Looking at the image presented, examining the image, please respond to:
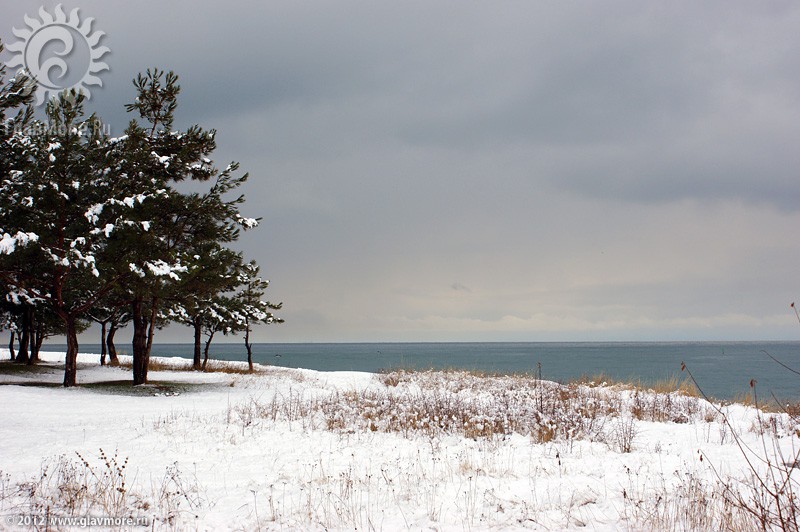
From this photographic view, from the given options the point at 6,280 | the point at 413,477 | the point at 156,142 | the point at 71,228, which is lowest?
the point at 413,477

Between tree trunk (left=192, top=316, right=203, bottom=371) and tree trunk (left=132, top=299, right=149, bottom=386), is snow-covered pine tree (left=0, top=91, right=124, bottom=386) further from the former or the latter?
tree trunk (left=192, top=316, right=203, bottom=371)

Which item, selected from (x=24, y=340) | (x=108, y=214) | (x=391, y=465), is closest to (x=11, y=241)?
(x=108, y=214)

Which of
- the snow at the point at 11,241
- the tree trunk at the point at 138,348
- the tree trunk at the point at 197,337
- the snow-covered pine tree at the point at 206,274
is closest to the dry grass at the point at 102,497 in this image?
the snow at the point at 11,241

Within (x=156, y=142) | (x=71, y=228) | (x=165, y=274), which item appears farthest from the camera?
(x=156, y=142)

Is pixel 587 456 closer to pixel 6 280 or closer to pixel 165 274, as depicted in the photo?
Answer: pixel 165 274

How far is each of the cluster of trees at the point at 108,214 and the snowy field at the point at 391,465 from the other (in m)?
6.14

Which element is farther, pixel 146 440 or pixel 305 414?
pixel 305 414

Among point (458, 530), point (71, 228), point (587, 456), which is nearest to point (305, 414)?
point (587, 456)

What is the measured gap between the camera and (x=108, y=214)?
65.7 feet

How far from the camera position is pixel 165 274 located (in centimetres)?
1883

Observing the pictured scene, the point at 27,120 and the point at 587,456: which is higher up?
the point at 27,120

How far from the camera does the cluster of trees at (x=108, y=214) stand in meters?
19.5

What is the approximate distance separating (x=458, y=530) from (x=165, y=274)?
16.5m

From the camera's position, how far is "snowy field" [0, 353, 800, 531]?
6037 millimetres
